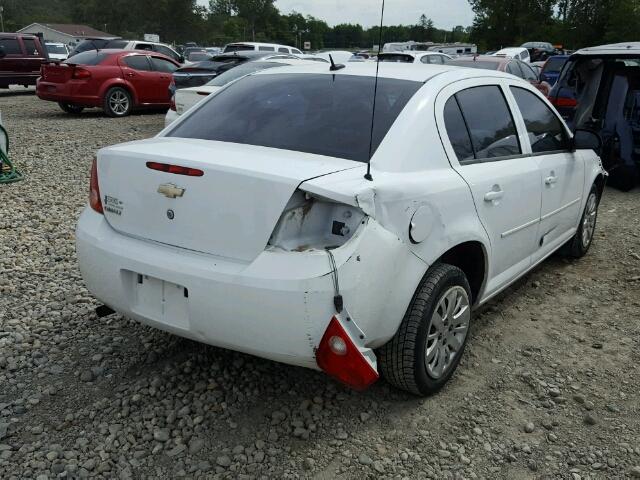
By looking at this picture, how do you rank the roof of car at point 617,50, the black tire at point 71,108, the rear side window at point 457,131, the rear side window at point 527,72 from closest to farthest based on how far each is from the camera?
the rear side window at point 457,131 < the roof of car at point 617,50 < the rear side window at point 527,72 < the black tire at point 71,108

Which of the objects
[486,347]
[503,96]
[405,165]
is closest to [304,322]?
[405,165]

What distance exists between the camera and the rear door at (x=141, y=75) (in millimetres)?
13742

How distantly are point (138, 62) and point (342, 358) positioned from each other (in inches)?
519

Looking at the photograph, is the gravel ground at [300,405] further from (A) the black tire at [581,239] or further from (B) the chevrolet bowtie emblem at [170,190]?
(B) the chevrolet bowtie emblem at [170,190]

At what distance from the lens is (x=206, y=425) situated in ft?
9.09

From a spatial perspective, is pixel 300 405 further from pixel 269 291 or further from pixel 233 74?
pixel 233 74

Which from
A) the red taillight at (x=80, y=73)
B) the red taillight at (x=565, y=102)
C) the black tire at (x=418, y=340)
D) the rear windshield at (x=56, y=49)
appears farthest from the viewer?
the rear windshield at (x=56, y=49)

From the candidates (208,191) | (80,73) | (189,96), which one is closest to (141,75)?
(80,73)

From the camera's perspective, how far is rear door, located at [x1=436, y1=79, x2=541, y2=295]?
3.13 metres

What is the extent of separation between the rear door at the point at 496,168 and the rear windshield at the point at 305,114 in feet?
1.06

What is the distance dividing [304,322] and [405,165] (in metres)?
0.87

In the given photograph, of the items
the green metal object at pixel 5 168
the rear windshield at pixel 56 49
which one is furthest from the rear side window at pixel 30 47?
the green metal object at pixel 5 168

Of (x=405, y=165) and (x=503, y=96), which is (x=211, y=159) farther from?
(x=503, y=96)

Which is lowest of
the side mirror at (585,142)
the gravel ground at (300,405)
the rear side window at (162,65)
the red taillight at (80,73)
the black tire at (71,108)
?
the black tire at (71,108)
